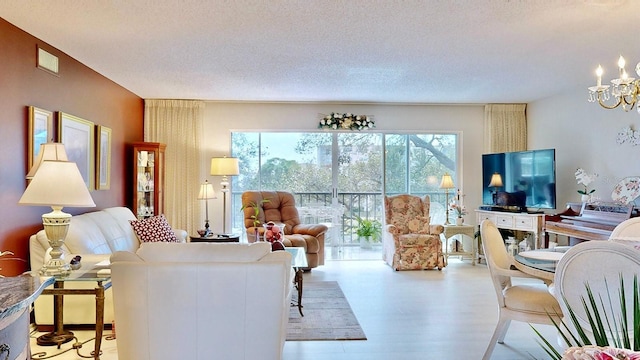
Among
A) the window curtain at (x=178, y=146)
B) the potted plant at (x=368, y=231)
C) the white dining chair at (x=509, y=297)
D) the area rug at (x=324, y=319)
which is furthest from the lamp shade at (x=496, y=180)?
the window curtain at (x=178, y=146)

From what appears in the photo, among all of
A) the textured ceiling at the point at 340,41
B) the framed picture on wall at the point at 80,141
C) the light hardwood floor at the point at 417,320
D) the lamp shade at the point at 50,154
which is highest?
the textured ceiling at the point at 340,41

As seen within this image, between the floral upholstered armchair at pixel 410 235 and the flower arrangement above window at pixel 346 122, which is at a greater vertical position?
the flower arrangement above window at pixel 346 122

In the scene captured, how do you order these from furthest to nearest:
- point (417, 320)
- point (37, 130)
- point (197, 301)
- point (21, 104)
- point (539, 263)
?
point (417, 320) < point (37, 130) < point (21, 104) < point (539, 263) < point (197, 301)

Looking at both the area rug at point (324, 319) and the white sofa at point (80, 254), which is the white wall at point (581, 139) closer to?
the area rug at point (324, 319)

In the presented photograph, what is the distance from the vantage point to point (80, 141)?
439cm

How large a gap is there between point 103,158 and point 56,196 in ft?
7.93

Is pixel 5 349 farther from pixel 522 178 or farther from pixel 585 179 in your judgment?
pixel 522 178

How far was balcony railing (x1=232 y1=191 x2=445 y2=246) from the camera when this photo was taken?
22.3 feet

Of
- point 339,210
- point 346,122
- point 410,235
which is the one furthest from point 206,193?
point 410,235

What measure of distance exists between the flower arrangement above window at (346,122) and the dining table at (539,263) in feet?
12.8

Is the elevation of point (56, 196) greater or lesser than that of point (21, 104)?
lesser

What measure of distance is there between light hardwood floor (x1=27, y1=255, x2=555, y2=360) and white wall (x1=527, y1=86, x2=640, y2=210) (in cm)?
168

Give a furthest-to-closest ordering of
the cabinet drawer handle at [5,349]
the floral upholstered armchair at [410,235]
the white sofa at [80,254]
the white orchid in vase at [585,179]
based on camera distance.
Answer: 1. the floral upholstered armchair at [410,235]
2. the white orchid in vase at [585,179]
3. the white sofa at [80,254]
4. the cabinet drawer handle at [5,349]

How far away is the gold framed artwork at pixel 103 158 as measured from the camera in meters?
4.81
